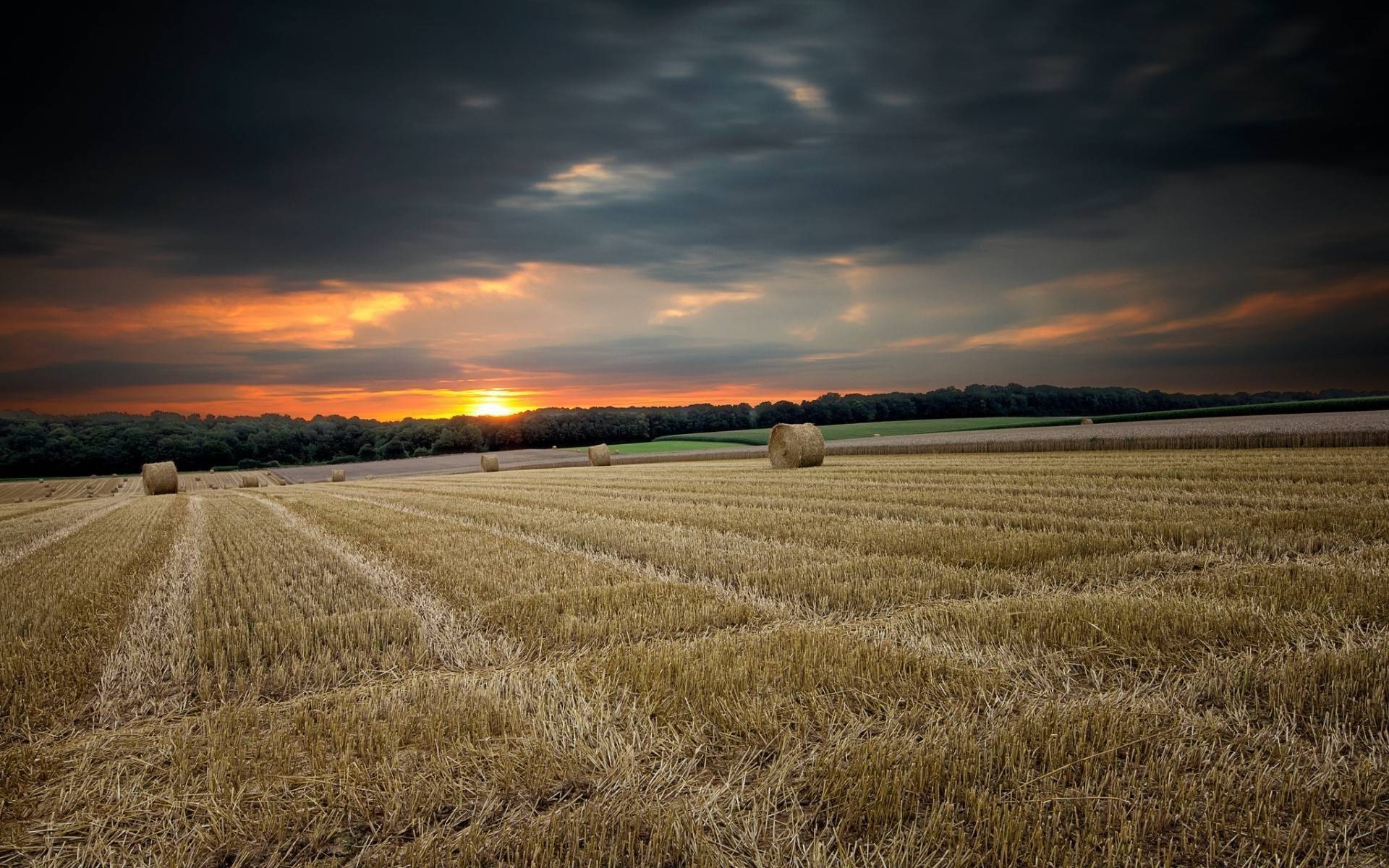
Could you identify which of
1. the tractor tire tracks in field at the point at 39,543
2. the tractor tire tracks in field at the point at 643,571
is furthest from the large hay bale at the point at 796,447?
the tractor tire tracks in field at the point at 39,543

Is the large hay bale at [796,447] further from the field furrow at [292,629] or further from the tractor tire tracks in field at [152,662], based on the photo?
the tractor tire tracks in field at [152,662]

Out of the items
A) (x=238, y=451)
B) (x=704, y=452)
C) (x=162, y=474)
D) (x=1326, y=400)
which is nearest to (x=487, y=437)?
(x=238, y=451)

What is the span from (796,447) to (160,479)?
3133 centimetres

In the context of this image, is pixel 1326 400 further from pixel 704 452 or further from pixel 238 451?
pixel 238 451

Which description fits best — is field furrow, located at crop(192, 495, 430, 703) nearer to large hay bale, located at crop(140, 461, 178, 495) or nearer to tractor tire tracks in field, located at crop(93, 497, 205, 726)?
tractor tire tracks in field, located at crop(93, 497, 205, 726)

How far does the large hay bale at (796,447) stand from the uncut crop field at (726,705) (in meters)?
17.3

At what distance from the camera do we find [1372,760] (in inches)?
107

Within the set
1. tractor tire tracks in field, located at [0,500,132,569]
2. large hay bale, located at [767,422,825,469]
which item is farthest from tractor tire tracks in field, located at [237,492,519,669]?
large hay bale, located at [767,422,825,469]

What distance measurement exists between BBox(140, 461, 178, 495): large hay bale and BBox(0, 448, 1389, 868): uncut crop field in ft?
103

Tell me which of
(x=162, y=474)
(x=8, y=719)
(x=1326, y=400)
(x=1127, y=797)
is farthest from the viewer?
(x=1326, y=400)

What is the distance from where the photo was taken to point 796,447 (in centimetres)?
2533

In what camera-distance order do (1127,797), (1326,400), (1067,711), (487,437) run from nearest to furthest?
(1127,797) < (1067,711) < (1326,400) < (487,437)

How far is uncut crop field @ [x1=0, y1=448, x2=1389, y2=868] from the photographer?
2.41 meters

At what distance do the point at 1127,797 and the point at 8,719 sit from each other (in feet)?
17.8
